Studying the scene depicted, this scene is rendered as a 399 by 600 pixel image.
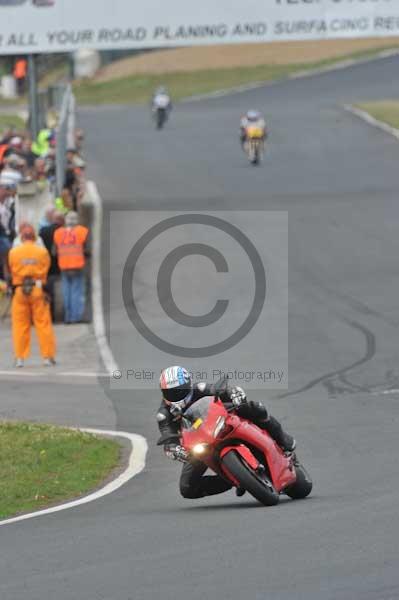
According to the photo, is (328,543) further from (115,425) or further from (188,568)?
(115,425)

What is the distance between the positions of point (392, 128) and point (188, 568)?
1293 inches

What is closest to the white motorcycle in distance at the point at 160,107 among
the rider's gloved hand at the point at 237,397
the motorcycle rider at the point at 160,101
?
the motorcycle rider at the point at 160,101

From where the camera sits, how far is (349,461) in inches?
458

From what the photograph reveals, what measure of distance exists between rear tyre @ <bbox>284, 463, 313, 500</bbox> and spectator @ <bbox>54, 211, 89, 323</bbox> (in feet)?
35.2

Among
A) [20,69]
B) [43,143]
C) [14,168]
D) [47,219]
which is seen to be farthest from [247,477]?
[20,69]

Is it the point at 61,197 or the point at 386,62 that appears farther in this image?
the point at 386,62

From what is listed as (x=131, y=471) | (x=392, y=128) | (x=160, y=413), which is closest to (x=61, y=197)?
(x=131, y=471)

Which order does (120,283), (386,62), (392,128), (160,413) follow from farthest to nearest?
(386,62)
(392,128)
(120,283)
(160,413)

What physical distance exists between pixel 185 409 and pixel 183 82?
192ft

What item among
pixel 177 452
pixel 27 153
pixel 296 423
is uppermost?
pixel 27 153

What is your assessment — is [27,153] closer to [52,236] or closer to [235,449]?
[52,236]

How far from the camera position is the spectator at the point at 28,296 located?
58.4 ft

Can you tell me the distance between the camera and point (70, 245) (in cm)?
2034

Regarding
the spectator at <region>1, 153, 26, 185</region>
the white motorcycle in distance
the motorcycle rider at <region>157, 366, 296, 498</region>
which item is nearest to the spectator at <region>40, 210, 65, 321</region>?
the spectator at <region>1, 153, 26, 185</region>
